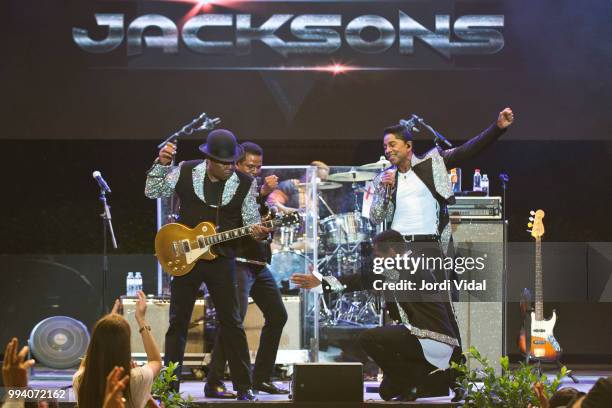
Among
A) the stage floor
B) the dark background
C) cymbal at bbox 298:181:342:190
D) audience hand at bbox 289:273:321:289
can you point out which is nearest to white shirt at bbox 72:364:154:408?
the stage floor

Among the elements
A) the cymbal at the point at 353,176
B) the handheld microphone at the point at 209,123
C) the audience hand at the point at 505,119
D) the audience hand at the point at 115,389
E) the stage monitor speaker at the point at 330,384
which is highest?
the handheld microphone at the point at 209,123

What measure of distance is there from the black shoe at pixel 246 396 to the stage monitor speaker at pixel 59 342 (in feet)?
7.35

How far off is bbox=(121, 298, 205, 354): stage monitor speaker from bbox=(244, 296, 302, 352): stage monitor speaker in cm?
43

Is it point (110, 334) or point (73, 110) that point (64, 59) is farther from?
point (110, 334)

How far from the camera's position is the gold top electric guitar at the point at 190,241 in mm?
6973

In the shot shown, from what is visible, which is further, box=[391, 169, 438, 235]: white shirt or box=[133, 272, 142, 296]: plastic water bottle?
box=[133, 272, 142, 296]: plastic water bottle

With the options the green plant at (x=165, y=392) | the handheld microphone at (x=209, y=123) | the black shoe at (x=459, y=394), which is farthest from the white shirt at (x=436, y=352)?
the handheld microphone at (x=209, y=123)

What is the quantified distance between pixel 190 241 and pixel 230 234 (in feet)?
0.94

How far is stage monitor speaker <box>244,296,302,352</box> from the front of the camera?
850 cm

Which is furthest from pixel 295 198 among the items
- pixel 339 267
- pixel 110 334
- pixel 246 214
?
pixel 110 334

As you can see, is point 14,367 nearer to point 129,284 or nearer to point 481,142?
point 481,142

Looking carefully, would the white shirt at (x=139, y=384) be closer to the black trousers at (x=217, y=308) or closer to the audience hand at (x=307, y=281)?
the black trousers at (x=217, y=308)

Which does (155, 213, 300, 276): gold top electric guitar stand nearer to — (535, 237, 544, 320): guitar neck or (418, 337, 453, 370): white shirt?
(418, 337, 453, 370): white shirt

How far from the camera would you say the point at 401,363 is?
669 cm
